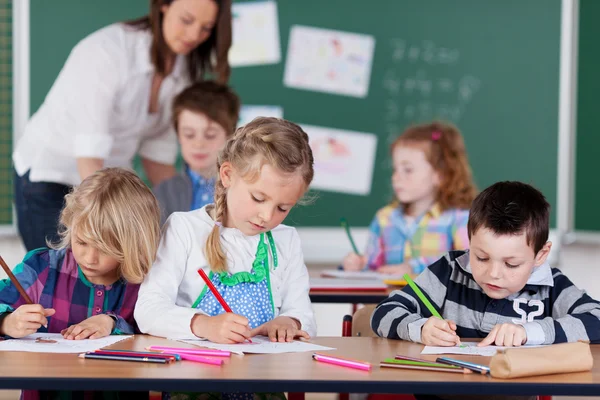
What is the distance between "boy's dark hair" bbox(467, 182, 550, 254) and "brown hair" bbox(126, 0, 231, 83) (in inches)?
59.4

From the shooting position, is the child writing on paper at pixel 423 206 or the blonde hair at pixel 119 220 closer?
the blonde hair at pixel 119 220

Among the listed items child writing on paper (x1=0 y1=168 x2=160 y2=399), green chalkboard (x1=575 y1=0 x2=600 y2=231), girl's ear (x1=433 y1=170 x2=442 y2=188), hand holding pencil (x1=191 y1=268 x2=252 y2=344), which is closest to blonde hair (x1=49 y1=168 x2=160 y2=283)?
child writing on paper (x1=0 y1=168 x2=160 y2=399)

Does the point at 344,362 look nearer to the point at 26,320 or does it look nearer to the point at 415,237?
the point at 26,320

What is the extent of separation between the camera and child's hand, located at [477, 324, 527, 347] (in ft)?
5.90

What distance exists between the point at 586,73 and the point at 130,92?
2.35 metres

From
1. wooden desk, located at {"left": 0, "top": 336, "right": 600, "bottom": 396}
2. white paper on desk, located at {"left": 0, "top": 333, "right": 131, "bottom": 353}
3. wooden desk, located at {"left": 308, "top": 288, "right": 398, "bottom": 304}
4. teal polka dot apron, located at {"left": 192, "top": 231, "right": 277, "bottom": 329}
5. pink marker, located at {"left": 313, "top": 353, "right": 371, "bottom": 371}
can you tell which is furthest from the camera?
wooden desk, located at {"left": 308, "top": 288, "right": 398, "bottom": 304}

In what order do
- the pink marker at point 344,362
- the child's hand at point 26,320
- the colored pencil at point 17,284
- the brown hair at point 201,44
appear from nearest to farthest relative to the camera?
the pink marker at point 344,362
the child's hand at point 26,320
the colored pencil at point 17,284
the brown hair at point 201,44

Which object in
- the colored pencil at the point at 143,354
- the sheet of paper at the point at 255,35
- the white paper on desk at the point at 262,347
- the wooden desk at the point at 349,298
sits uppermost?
the sheet of paper at the point at 255,35

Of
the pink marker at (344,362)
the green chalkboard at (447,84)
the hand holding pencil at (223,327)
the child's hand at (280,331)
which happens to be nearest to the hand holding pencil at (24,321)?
the hand holding pencil at (223,327)

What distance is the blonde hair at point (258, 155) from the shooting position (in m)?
2.00

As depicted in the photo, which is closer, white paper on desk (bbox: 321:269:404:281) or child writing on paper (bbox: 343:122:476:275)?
white paper on desk (bbox: 321:269:404:281)

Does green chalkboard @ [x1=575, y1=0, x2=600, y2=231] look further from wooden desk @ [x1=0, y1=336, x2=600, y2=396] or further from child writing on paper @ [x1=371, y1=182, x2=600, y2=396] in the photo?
wooden desk @ [x1=0, y1=336, x2=600, y2=396]

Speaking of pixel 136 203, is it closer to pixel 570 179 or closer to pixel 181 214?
pixel 181 214

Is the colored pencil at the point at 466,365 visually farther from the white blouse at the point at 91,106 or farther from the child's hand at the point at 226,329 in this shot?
the white blouse at the point at 91,106
